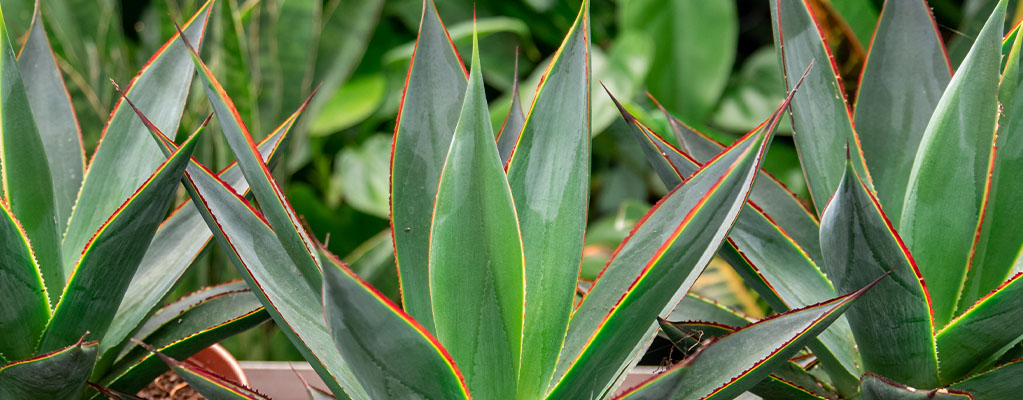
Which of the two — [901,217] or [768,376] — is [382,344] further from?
[901,217]

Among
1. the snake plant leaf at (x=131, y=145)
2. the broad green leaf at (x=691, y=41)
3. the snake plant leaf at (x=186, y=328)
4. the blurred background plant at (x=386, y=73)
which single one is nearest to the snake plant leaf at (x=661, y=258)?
the snake plant leaf at (x=186, y=328)

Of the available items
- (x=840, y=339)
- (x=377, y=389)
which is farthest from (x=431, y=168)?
(x=840, y=339)

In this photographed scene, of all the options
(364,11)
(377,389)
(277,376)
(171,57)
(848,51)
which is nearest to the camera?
(377,389)

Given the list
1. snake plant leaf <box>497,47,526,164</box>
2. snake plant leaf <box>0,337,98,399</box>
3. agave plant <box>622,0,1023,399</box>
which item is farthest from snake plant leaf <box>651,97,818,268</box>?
snake plant leaf <box>0,337,98,399</box>

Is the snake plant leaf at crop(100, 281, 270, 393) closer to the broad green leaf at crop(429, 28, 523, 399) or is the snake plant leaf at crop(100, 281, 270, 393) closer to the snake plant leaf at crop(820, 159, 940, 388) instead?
the broad green leaf at crop(429, 28, 523, 399)

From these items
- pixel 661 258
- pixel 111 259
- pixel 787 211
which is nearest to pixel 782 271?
pixel 787 211

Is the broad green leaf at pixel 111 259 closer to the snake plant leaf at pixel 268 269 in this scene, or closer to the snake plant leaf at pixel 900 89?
the snake plant leaf at pixel 268 269

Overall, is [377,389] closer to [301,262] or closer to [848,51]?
[301,262]
